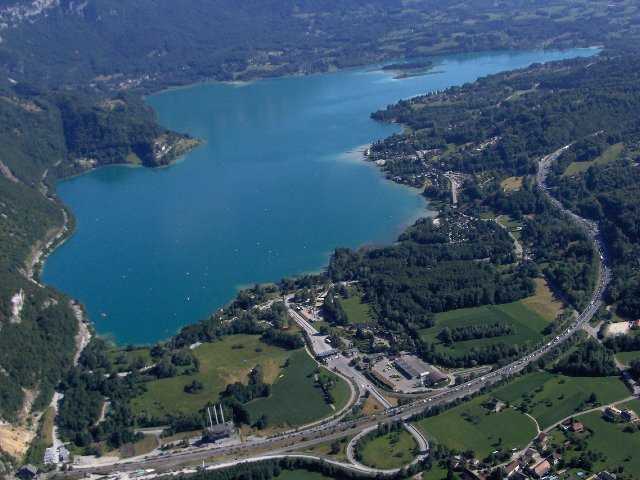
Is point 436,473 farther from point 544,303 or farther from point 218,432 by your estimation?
point 544,303

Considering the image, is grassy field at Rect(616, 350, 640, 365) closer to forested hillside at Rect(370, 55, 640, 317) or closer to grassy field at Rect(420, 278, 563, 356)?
grassy field at Rect(420, 278, 563, 356)

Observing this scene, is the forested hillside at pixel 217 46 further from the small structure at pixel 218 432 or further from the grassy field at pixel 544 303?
the small structure at pixel 218 432

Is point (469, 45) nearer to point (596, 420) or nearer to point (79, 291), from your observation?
point (79, 291)

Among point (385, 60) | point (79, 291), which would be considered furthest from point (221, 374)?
point (385, 60)

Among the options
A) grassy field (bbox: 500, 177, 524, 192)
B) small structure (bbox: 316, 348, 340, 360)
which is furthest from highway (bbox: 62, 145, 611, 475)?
grassy field (bbox: 500, 177, 524, 192)

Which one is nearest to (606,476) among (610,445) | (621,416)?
(610,445)

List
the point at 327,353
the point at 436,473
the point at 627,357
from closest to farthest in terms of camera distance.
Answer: the point at 436,473, the point at 627,357, the point at 327,353
